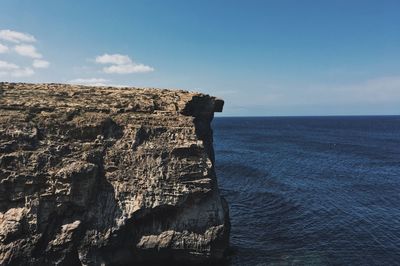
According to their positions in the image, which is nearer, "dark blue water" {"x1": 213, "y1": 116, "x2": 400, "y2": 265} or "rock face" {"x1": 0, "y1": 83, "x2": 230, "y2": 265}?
"rock face" {"x1": 0, "y1": 83, "x2": 230, "y2": 265}

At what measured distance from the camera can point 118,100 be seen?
116ft

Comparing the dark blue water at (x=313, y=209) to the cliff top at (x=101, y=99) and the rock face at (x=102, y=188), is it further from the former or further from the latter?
the cliff top at (x=101, y=99)

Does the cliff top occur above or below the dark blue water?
above

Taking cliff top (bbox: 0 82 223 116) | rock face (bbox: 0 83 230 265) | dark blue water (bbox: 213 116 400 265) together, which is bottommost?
dark blue water (bbox: 213 116 400 265)

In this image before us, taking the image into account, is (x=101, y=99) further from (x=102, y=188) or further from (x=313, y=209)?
(x=313, y=209)

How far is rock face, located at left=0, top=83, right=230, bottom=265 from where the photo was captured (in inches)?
1096

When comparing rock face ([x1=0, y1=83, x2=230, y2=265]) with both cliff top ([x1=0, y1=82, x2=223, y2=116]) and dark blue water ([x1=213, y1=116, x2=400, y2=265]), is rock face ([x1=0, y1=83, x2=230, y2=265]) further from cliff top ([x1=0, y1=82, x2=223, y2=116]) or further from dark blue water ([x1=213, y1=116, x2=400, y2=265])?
dark blue water ([x1=213, y1=116, x2=400, y2=265])

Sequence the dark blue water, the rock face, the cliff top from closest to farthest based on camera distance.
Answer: the rock face < the cliff top < the dark blue water

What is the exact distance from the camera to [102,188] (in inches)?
1178

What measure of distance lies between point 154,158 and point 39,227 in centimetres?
985

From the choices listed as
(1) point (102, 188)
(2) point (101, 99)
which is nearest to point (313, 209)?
(1) point (102, 188)

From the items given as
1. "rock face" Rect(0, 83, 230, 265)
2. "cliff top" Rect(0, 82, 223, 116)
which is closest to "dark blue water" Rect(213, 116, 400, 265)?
"rock face" Rect(0, 83, 230, 265)

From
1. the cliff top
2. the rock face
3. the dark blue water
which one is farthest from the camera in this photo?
the dark blue water

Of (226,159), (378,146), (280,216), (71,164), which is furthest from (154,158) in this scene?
(378,146)
